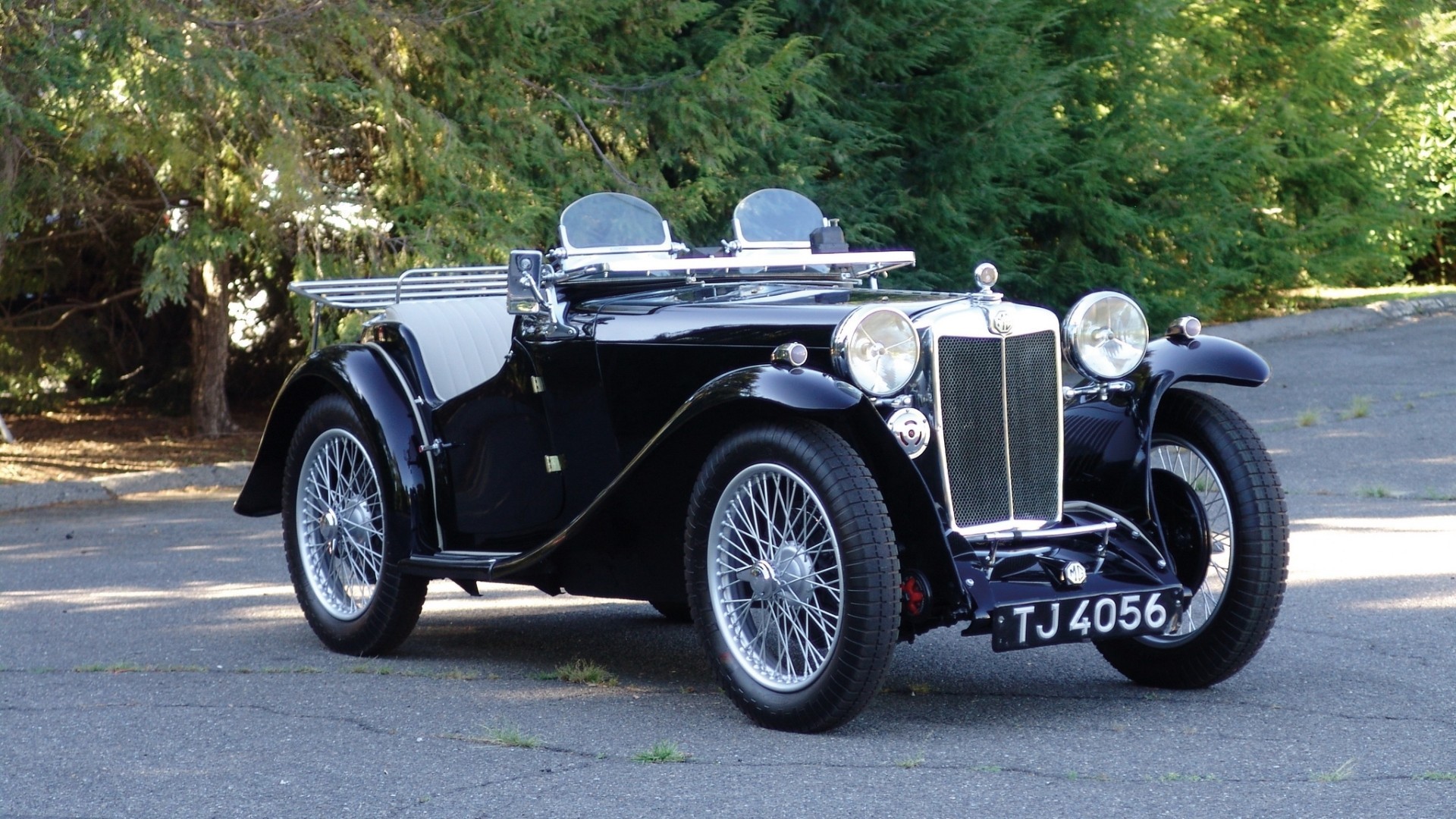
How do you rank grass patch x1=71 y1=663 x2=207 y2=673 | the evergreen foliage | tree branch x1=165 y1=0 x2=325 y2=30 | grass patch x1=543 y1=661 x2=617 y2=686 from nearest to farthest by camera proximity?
grass patch x1=543 y1=661 x2=617 y2=686 < grass patch x1=71 y1=663 x2=207 y2=673 < tree branch x1=165 y1=0 x2=325 y2=30 < the evergreen foliage

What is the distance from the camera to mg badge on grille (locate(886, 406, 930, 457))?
14.0 ft

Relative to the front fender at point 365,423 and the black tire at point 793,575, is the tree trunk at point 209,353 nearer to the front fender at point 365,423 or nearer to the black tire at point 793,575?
the front fender at point 365,423

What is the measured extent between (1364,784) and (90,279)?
12031mm

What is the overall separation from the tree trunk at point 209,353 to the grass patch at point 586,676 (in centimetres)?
752

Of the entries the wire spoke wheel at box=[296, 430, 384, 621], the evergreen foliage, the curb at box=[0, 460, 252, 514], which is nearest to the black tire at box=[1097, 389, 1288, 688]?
the wire spoke wheel at box=[296, 430, 384, 621]

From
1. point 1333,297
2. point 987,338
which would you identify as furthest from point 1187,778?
point 1333,297

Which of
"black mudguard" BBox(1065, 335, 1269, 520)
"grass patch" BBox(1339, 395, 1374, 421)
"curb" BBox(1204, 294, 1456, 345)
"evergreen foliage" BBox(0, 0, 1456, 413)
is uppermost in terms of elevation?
"evergreen foliage" BBox(0, 0, 1456, 413)

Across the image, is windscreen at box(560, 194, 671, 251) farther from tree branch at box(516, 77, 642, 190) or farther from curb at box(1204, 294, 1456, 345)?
curb at box(1204, 294, 1456, 345)

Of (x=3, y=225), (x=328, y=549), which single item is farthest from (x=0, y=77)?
(x=328, y=549)

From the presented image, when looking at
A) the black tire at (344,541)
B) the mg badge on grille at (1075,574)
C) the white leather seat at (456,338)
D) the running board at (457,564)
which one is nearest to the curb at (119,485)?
the black tire at (344,541)

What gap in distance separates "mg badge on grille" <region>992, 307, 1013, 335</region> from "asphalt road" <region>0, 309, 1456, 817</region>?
1.09 metres

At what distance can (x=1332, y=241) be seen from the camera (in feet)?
61.2

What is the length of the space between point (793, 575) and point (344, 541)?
2142mm

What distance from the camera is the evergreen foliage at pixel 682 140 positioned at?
9.49 meters
